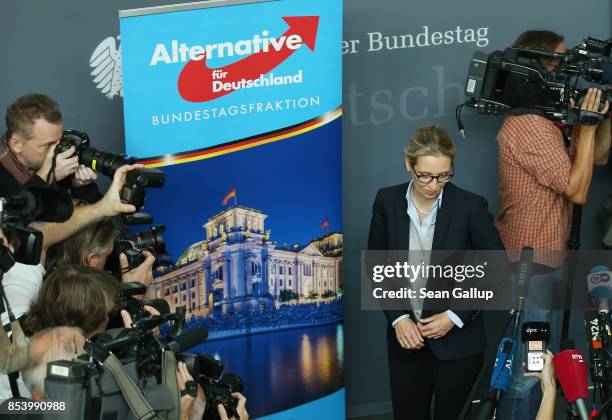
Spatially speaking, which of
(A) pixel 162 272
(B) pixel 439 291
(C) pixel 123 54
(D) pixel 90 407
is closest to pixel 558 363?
(B) pixel 439 291

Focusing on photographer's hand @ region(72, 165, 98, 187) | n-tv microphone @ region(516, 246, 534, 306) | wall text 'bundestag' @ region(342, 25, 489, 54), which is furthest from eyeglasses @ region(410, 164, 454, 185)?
wall text 'bundestag' @ region(342, 25, 489, 54)

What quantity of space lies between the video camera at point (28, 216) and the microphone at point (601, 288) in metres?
1.58

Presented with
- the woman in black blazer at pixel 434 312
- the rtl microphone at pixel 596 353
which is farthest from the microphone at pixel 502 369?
the woman in black blazer at pixel 434 312

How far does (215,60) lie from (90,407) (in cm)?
175

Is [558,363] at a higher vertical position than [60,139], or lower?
lower

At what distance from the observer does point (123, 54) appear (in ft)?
11.8

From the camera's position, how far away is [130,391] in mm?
2256

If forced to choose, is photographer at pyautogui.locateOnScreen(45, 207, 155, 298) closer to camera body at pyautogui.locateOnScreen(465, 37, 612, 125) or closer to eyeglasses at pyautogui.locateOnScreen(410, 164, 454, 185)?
eyeglasses at pyautogui.locateOnScreen(410, 164, 454, 185)

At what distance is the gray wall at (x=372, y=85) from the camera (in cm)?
429

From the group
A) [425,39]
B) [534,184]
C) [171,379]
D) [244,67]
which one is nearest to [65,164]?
[244,67]

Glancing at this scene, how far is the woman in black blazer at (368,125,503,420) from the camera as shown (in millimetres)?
3168

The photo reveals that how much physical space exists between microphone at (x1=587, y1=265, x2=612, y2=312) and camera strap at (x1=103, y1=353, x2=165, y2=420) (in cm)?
135

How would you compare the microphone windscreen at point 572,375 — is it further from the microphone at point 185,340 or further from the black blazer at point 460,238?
the microphone at point 185,340

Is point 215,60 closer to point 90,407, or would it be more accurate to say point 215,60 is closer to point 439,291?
point 439,291
